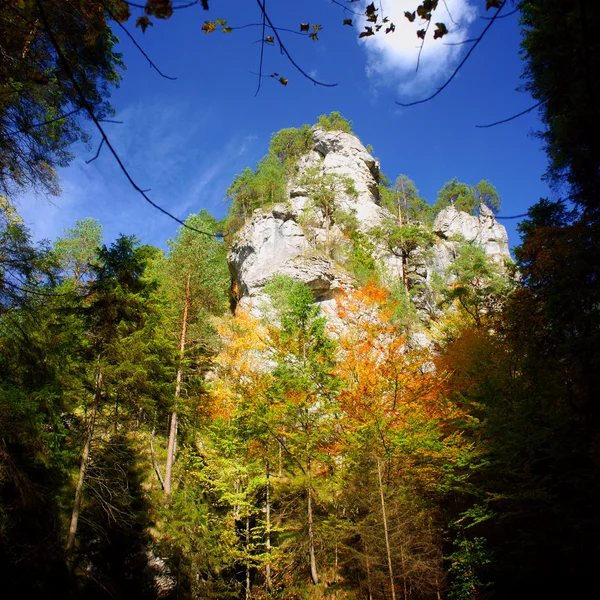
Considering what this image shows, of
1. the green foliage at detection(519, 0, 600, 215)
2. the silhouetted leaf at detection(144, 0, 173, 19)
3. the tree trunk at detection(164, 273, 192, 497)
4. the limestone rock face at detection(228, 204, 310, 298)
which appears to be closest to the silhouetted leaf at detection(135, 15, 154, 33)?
the silhouetted leaf at detection(144, 0, 173, 19)

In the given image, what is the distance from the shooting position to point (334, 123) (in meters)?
45.5

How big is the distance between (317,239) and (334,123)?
21.1m

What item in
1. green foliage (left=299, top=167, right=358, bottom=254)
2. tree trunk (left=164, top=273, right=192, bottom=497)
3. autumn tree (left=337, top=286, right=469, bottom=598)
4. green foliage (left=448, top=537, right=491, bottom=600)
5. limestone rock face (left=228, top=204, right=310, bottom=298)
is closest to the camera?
autumn tree (left=337, top=286, right=469, bottom=598)

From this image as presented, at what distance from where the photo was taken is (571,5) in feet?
23.7

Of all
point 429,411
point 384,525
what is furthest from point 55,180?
point 429,411

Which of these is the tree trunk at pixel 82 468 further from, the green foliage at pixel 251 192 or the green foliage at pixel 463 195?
the green foliage at pixel 463 195

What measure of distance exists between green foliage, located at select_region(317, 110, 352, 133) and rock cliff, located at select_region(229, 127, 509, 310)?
174 centimetres

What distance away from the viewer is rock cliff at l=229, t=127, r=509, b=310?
87.9ft

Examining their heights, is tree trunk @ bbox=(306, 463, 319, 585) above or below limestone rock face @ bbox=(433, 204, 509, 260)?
below

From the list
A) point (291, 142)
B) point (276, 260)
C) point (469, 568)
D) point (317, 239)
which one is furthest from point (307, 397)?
point (291, 142)

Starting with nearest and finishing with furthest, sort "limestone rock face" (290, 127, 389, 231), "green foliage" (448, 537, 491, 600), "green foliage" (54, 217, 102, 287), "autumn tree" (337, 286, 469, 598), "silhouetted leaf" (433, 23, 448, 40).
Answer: "silhouetted leaf" (433, 23, 448, 40) → "autumn tree" (337, 286, 469, 598) → "green foliage" (448, 537, 491, 600) → "green foliage" (54, 217, 102, 287) → "limestone rock face" (290, 127, 389, 231)

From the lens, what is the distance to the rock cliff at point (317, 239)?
26781mm

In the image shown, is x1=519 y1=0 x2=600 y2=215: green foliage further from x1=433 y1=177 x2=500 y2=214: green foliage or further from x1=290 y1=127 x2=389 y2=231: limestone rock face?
x1=433 y1=177 x2=500 y2=214: green foliage

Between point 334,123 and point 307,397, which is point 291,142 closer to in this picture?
point 334,123
